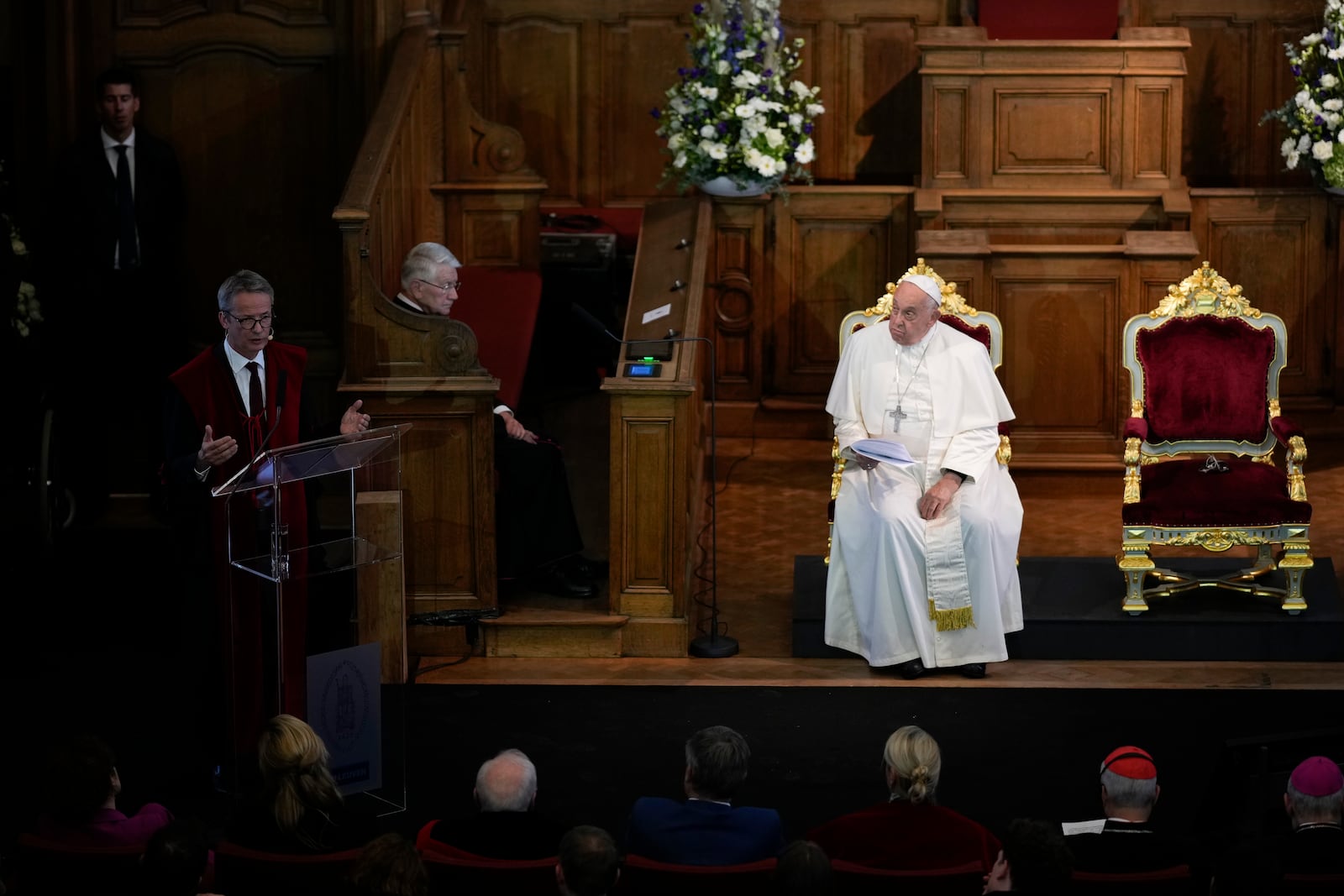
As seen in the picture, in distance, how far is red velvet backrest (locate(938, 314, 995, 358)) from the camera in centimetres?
732

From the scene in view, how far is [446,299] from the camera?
717 centimetres

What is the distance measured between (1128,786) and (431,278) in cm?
371

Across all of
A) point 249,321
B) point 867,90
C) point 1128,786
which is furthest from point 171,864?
point 867,90

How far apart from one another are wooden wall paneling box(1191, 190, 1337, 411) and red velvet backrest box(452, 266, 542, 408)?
3.08 m

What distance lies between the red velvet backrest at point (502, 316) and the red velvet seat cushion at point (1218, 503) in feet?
7.40

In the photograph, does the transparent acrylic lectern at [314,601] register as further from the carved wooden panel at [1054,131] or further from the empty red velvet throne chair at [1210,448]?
the carved wooden panel at [1054,131]

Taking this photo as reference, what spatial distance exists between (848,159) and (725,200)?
1.09 meters

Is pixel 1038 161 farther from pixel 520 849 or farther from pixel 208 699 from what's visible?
pixel 520 849

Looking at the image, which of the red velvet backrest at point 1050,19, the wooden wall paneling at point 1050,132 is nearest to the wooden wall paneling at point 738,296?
the wooden wall paneling at point 1050,132

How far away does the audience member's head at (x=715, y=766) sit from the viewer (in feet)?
13.9

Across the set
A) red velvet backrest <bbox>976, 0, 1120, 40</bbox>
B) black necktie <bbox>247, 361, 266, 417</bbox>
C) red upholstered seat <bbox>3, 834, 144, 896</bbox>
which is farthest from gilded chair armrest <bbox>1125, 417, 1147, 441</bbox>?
red upholstered seat <bbox>3, 834, 144, 896</bbox>

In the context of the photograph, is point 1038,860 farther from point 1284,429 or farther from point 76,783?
point 1284,429

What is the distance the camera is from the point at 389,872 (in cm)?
358

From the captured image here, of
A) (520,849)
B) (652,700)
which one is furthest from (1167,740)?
(520,849)
